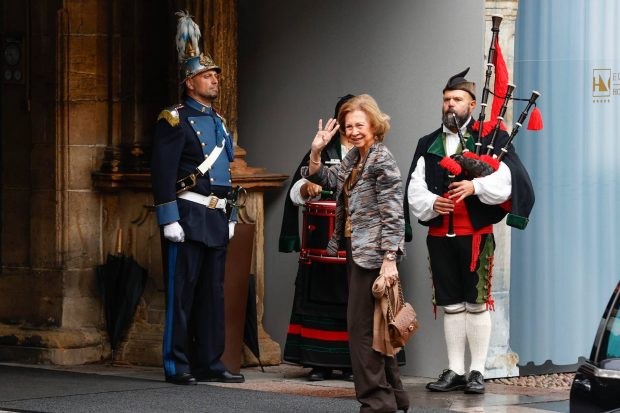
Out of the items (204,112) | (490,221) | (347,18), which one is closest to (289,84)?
(347,18)

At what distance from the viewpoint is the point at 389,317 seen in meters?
8.86

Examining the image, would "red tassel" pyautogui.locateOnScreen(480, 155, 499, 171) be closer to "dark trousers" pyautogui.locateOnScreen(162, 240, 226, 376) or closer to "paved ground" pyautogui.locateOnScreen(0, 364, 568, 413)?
"paved ground" pyautogui.locateOnScreen(0, 364, 568, 413)

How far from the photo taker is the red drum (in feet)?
36.3

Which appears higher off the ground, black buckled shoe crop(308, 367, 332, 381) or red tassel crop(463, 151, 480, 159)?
red tassel crop(463, 151, 480, 159)

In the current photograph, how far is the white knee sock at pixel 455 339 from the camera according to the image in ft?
34.4

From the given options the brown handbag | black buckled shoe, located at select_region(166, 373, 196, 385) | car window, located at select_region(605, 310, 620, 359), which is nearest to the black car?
car window, located at select_region(605, 310, 620, 359)

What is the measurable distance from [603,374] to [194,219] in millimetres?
4449

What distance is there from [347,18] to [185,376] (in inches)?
112

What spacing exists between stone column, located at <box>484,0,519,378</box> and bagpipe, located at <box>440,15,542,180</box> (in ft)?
1.00

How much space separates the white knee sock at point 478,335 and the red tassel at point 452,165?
0.90 meters

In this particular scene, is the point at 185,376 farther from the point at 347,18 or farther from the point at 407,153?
the point at 347,18

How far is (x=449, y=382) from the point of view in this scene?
10492mm

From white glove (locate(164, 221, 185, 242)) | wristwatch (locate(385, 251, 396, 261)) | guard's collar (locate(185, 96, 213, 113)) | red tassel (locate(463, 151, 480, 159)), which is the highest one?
guard's collar (locate(185, 96, 213, 113))

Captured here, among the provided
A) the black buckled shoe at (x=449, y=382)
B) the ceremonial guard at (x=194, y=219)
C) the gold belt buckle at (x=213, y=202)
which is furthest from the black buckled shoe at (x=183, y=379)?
the black buckled shoe at (x=449, y=382)
